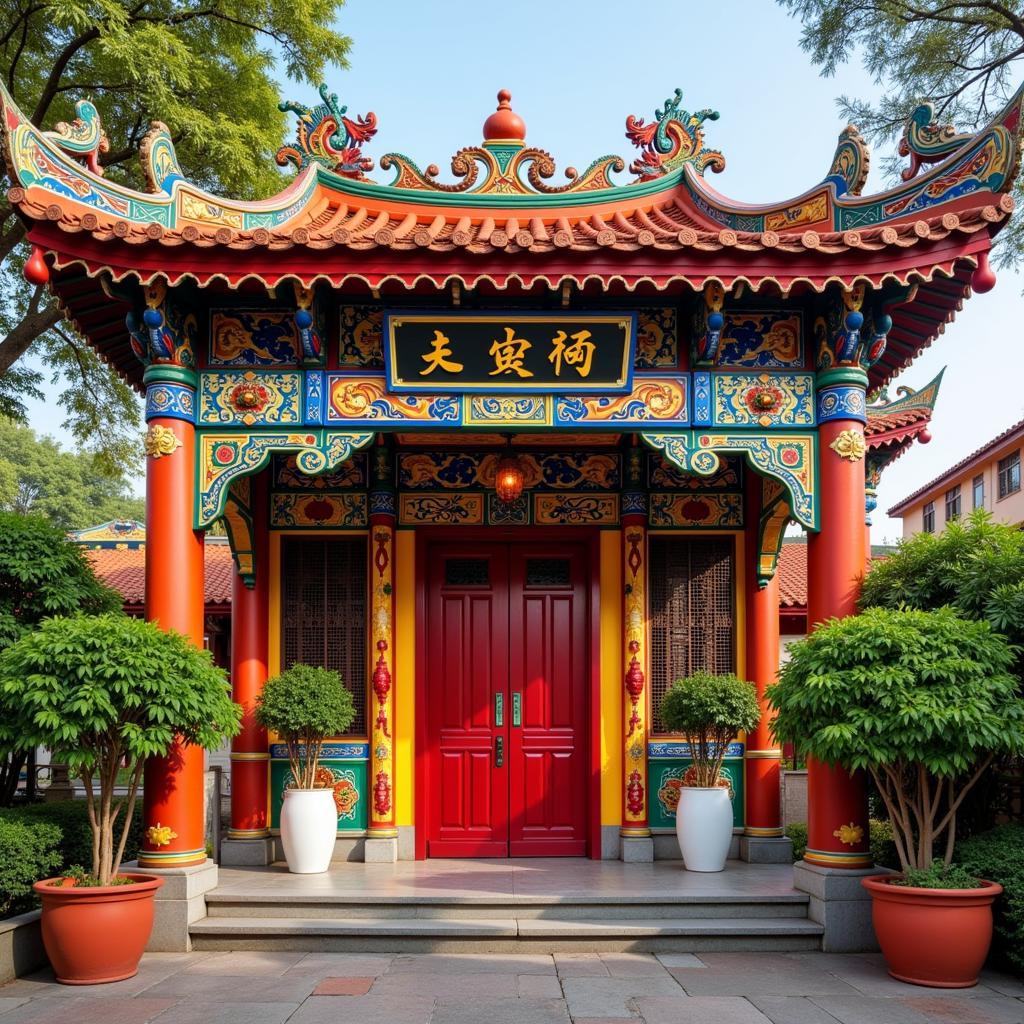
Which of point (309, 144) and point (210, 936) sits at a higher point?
point (309, 144)

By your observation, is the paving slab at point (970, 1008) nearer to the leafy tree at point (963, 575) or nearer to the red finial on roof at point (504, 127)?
the leafy tree at point (963, 575)

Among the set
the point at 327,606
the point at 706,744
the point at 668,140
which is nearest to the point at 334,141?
the point at 668,140

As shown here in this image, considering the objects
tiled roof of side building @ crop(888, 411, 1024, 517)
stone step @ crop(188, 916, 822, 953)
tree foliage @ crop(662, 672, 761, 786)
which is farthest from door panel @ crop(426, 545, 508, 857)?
tiled roof of side building @ crop(888, 411, 1024, 517)

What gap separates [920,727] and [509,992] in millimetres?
2352

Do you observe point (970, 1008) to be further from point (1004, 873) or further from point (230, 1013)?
point (230, 1013)

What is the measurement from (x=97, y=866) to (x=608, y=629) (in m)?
3.96

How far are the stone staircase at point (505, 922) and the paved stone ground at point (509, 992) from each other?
0.09 m

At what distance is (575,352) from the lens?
20.3 feet

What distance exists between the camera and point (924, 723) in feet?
16.1

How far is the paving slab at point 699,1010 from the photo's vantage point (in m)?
4.48

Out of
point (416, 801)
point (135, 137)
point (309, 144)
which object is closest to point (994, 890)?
point (416, 801)

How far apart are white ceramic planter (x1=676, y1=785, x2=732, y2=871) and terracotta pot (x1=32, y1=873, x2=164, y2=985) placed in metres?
3.57

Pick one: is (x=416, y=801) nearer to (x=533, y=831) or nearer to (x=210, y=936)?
(x=533, y=831)

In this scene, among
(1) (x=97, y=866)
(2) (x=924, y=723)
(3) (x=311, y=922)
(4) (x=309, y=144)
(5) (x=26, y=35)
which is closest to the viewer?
(2) (x=924, y=723)
